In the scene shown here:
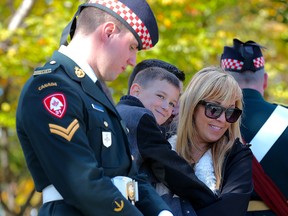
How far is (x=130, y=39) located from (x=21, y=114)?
2.16 ft

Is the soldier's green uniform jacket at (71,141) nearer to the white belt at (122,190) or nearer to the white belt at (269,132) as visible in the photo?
the white belt at (122,190)

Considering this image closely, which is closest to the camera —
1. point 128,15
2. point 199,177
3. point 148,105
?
point 128,15

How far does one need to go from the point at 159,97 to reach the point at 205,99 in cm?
33

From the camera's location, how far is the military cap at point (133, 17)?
3773mm

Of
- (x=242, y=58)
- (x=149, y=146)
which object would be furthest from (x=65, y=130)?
(x=242, y=58)

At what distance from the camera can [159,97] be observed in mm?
4996

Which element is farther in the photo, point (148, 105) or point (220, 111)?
Result: point (148, 105)

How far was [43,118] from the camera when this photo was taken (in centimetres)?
338

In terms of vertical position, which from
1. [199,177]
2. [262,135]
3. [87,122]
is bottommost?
[199,177]

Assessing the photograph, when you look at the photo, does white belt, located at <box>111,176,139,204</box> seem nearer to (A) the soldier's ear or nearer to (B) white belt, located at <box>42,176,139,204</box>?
(B) white belt, located at <box>42,176,139,204</box>

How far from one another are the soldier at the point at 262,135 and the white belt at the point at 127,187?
1.49 metres

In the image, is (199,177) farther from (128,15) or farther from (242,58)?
(242,58)

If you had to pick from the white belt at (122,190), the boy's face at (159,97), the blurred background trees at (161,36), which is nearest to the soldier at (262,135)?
the boy's face at (159,97)

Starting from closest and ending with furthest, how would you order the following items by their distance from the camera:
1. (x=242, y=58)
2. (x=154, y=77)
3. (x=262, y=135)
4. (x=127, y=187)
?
(x=127, y=187) < (x=154, y=77) < (x=262, y=135) < (x=242, y=58)
